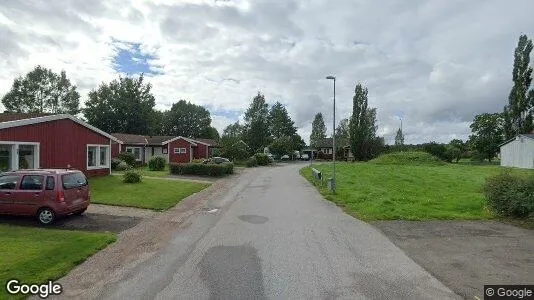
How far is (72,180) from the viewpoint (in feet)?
43.9

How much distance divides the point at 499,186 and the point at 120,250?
1317 centimetres

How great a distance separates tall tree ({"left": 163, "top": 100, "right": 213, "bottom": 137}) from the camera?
297ft

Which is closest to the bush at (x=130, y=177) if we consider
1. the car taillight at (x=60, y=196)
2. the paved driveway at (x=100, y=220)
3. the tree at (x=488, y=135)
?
the paved driveway at (x=100, y=220)

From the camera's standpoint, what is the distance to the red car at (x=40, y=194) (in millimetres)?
12492

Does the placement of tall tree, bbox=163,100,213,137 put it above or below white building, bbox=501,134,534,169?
above

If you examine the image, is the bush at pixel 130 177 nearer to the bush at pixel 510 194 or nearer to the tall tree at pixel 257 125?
the bush at pixel 510 194

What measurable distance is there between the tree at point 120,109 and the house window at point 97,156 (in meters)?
47.7

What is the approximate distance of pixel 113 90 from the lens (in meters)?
75.1

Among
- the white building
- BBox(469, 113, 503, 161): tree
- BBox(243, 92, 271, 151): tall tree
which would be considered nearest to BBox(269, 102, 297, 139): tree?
BBox(243, 92, 271, 151): tall tree

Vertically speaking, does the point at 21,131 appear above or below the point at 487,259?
above

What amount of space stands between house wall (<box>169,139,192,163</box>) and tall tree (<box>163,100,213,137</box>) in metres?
36.7

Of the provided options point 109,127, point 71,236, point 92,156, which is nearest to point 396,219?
point 71,236

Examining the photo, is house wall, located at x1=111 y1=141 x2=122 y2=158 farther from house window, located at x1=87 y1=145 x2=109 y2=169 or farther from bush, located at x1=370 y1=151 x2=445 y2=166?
bush, located at x1=370 y1=151 x2=445 y2=166

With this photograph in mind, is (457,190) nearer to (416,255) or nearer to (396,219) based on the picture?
(396,219)
